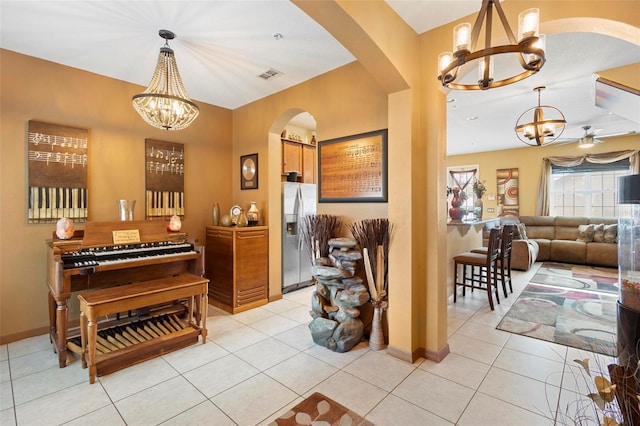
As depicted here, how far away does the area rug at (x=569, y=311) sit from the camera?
300 centimetres

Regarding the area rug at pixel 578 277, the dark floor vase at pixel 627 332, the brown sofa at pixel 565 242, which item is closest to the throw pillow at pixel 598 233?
the brown sofa at pixel 565 242

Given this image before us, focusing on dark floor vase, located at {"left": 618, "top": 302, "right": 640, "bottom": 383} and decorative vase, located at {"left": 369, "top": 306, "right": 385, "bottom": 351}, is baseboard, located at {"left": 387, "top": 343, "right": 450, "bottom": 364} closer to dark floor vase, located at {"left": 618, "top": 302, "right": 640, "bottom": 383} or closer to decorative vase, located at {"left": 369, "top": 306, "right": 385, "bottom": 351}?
decorative vase, located at {"left": 369, "top": 306, "right": 385, "bottom": 351}

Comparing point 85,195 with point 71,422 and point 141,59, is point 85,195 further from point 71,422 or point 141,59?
point 71,422

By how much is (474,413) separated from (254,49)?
3.54 metres

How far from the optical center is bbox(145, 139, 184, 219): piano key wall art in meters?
3.83

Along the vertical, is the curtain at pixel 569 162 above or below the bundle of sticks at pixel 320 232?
above

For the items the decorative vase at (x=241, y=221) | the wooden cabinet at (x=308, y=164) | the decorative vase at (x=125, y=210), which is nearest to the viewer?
the decorative vase at (x=125, y=210)

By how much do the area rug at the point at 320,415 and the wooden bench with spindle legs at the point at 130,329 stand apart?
1411 mm

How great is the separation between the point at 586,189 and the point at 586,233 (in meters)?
1.76

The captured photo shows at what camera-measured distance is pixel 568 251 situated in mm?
6613

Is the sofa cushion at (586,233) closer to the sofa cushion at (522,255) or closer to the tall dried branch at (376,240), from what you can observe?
the sofa cushion at (522,255)

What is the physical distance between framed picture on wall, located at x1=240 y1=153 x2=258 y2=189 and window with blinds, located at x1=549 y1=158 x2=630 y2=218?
8016mm

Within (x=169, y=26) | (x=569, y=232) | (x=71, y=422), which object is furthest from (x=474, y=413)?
(x=569, y=232)

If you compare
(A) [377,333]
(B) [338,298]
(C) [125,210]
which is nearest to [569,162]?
(A) [377,333]
